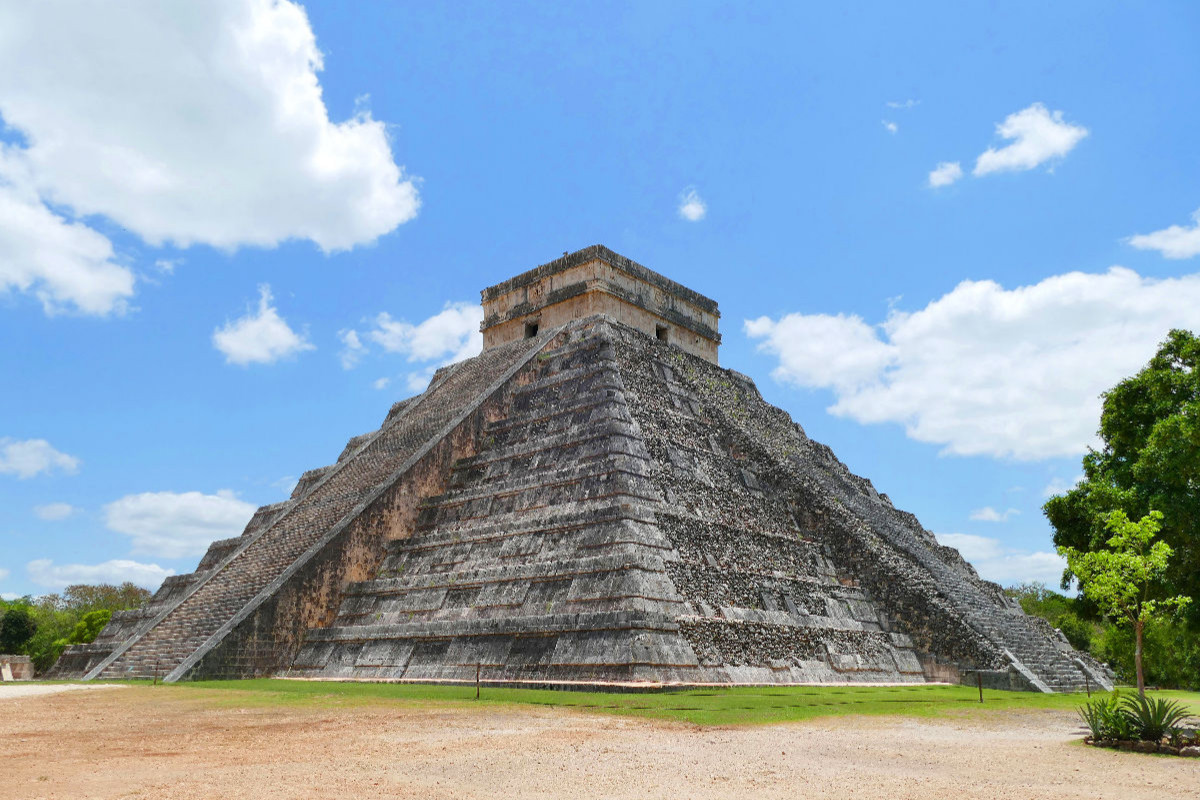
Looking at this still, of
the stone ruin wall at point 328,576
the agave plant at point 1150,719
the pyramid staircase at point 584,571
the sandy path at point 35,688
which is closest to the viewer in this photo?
the agave plant at point 1150,719

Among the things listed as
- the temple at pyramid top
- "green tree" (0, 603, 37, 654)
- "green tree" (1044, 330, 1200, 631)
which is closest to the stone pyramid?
the temple at pyramid top

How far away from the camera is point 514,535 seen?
14086 mm

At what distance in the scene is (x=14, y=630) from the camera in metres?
34.6

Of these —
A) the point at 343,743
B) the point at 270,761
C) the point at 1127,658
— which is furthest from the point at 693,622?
the point at 1127,658

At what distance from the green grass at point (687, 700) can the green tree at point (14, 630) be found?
2823 cm

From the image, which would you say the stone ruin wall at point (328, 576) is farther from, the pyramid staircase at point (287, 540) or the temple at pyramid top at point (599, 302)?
the temple at pyramid top at point (599, 302)

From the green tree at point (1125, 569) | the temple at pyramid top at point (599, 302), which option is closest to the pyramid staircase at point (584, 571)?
the temple at pyramid top at point (599, 302)

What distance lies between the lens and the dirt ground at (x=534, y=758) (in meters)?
5.44

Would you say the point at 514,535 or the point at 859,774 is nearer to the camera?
the point at 859,774

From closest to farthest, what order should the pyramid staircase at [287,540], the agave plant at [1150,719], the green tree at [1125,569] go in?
the agave plant at [1150,719]
the green tree at [1125,569]
the pyramid staircase at [287,540]

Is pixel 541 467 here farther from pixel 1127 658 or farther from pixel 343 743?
pixel 1127 658

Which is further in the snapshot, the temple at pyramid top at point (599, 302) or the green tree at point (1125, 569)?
the temple at pyramid top at point (599, 302)

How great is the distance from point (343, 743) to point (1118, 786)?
559cm

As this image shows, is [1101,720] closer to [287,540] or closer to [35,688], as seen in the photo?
[287,540]
